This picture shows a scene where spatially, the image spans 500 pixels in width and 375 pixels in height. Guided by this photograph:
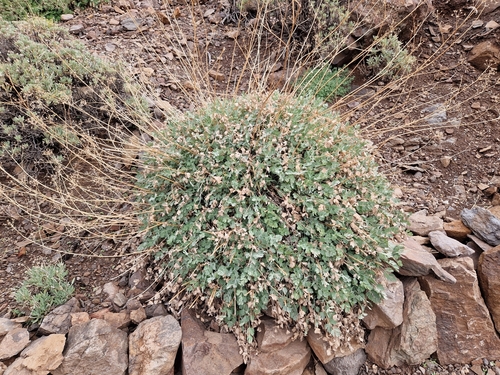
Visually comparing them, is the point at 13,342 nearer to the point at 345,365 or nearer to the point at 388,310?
the point at 345,365

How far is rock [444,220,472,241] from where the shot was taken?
2816mm

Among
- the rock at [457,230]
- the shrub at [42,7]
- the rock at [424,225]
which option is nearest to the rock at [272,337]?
the rock at [424,225]

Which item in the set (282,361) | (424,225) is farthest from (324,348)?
(424,225)

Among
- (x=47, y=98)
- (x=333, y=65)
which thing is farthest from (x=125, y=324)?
(x=333, y=65)

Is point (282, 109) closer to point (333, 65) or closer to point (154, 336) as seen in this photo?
point (154, 336)

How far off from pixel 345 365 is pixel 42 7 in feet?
19.0

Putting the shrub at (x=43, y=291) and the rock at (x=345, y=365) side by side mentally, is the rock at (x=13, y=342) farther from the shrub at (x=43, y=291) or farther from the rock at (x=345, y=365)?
the rock at (x=345, y=365)

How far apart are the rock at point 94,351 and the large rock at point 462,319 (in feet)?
6.80

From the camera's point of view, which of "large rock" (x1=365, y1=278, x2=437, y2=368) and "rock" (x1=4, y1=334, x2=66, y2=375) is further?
"large rock" (x1=365, y1=278, x2=437, y2=368)

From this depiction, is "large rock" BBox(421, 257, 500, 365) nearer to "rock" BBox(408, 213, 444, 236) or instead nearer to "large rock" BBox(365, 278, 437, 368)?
"large rock" BBox(365, 278, 437, 368)

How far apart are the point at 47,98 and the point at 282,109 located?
2.03 metres

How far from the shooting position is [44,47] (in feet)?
11.5

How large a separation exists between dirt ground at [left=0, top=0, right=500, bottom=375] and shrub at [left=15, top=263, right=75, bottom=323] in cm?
14

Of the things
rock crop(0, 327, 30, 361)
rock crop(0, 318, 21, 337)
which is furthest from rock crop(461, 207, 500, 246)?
rock crop(0, 318, 21, 337)
